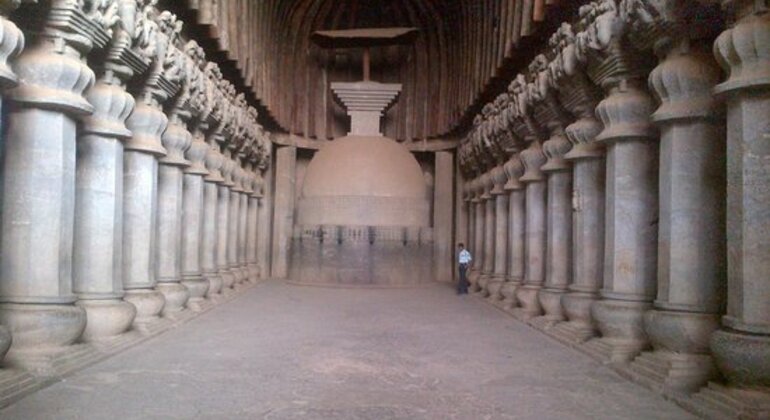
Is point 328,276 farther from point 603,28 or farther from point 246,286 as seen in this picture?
point 603,28

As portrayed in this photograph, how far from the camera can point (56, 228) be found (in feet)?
23.6

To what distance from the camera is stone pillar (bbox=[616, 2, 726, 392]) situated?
6.87 m

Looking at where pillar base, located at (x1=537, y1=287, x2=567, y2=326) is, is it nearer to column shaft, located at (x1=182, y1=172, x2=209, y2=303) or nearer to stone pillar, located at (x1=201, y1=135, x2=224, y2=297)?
column shaft, located at (x1=182, y1=172, x2=209, y2=303)

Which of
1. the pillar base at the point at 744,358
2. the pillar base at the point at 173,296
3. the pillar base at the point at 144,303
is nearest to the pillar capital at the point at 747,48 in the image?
the pillar base at the point at 744,358

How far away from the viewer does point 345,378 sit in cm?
725

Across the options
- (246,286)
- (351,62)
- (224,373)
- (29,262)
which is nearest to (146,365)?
(224,373)

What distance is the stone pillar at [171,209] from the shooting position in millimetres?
12180

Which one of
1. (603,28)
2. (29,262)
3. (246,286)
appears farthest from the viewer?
(246,286)

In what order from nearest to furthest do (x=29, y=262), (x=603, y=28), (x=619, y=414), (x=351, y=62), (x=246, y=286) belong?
(x=619, y=414) < (x=29, y=262) < (x=603, y=28) < (x=246, y=286) < (x=351, y=62)

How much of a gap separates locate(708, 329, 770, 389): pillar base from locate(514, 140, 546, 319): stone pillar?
24.4ft

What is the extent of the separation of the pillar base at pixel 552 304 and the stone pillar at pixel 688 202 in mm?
4012

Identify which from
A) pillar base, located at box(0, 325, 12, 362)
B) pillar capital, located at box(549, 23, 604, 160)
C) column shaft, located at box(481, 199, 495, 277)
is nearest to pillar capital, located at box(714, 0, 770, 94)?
pillar capital, located at box(549, 23, 604, 160)

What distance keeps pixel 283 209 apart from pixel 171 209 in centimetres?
1209

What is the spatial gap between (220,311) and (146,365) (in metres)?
5.75
